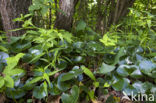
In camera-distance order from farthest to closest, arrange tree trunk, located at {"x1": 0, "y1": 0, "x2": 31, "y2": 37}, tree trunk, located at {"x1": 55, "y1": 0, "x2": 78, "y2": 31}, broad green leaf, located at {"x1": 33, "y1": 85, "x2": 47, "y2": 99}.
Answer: tree trunk, located at {"x1": 55, "y1": 0, "x2": 78, "y2": 31} < tree trunk, located at {"x1": 0, "y1": 0, "x2": 31, "y2": 37} < broad green leaf, located at {"x1": 33, "y1": 85, "x2": 47, "y2": 99}

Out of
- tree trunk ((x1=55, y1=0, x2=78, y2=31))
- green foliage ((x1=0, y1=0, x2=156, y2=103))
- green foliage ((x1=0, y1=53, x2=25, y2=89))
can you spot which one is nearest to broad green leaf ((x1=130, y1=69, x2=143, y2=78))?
green foliage ((x1=0, y1=0, x2=156, y2=103))

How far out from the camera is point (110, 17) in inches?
80.4

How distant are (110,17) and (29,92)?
169 cm

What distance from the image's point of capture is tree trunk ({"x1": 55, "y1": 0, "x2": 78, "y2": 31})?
1.36 metres

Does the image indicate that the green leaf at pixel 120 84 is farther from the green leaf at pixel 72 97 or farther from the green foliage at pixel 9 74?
the green foliage at pixel 9 74

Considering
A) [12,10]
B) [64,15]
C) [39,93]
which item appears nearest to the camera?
[39,93]

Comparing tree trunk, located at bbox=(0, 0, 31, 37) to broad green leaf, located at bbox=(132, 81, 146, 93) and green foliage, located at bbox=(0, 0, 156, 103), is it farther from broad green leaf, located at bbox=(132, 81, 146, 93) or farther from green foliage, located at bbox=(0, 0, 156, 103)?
broad green leaf, located at bbox=(132, 81, 146, 93)

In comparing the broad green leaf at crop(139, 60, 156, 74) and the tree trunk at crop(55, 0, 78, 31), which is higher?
the tree trunk at crop(55, 0, 78, 31)

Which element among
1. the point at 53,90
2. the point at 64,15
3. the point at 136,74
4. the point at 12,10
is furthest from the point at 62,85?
the point at 12,10

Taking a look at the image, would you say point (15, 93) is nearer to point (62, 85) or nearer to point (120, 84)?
point (62, 85)

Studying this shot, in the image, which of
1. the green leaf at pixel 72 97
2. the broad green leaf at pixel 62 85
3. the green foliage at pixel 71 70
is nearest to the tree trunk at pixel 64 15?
the green foliage at pixel 71 70

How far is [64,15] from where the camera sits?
1.38 m

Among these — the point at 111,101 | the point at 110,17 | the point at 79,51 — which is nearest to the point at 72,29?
the point at 79,51

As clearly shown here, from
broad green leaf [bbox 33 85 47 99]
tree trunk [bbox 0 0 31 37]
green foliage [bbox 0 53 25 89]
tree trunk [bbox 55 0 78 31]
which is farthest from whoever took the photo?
tree trunk [bbox 55 0 78 31]
